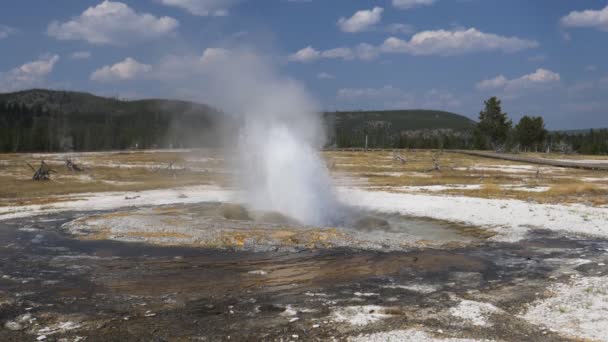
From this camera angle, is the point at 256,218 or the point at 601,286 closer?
the point at 601,286

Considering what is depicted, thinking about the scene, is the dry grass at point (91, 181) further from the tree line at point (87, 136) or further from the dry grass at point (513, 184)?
the tree line at point (87, 136)

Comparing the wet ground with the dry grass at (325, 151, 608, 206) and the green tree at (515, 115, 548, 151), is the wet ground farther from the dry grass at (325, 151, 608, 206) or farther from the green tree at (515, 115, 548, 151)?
the green tree at (515, 115, 548, 151)

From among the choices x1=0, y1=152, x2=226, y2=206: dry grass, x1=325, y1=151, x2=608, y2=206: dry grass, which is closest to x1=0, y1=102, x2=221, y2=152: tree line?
x1=0, y1=152, x2=226, y2=206: dry grass

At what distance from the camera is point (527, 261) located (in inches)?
616

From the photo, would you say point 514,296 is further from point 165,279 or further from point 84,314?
point 84,314

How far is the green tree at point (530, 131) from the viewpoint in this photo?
105762 mm

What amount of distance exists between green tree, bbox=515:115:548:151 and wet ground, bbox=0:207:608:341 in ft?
313

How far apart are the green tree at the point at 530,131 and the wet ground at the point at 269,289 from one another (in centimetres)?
9538

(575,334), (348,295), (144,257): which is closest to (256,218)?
(144,257)

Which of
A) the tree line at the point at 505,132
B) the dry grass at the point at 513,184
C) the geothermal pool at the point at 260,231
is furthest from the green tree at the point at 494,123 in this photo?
the geothermal pool at the point at 260,231

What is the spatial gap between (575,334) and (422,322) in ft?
8.84

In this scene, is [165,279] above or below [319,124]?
below

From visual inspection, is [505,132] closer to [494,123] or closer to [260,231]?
[494,123]

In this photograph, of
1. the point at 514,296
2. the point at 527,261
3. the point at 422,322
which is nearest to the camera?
the point at 422,322
